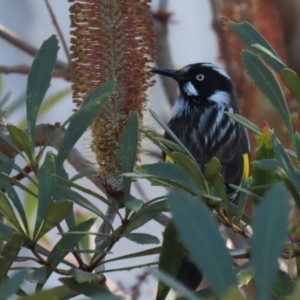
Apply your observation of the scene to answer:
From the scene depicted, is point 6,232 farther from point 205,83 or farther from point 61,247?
point 205,83

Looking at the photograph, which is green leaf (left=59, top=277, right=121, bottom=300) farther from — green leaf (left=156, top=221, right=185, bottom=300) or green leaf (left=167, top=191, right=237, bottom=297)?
green leaf (left=167, top=191, right=237, bottom=297)

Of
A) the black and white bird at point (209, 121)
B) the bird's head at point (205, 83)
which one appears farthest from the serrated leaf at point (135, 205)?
the bird's head at point (205, 83)

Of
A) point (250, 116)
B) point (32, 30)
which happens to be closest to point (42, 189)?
point (250, 116)

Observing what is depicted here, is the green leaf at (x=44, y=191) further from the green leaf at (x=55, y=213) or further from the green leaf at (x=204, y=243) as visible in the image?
the green leaf at (x=204, y=243)

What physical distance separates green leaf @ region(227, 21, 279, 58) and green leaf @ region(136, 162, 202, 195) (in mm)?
291

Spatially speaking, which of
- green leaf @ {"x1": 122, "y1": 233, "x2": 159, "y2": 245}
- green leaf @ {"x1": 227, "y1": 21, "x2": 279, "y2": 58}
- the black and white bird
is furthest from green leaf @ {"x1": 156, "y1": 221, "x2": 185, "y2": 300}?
the black and white bird

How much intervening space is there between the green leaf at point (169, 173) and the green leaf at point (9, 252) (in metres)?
0.19

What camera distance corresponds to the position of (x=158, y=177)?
1.00 metres

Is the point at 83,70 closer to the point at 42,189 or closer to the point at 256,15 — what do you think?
the point at 42,189

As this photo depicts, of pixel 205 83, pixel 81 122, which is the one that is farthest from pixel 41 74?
pixel 205 83

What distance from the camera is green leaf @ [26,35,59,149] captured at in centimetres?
119

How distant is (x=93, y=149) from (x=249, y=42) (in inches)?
14.8

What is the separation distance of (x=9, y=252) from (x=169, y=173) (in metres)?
0.25

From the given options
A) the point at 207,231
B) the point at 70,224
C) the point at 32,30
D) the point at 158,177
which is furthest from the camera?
the point at 32,30
